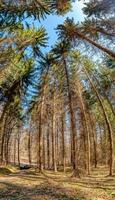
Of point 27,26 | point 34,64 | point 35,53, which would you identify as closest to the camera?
point 27,26

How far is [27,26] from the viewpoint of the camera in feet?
82.2

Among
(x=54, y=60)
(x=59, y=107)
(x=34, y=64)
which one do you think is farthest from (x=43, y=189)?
(x=59, y=107)

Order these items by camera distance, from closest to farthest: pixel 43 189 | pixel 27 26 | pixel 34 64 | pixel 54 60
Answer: pixel 43 189
pixel 27 26
pixel 54 60
pixel 34 64

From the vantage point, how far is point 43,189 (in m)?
17.5

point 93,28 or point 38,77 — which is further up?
point 93,28

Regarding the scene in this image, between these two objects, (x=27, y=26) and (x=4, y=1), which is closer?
(x=4, y=1)

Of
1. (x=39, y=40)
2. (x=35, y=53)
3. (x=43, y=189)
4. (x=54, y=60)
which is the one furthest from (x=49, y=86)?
(x=43, y=189)

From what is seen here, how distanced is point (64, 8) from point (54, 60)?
33.8ft

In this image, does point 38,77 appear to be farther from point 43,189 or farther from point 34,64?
point 43,189

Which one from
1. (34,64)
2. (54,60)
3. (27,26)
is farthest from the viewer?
(34,64)

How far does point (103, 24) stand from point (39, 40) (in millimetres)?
6874

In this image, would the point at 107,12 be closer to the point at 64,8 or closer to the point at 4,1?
the point at 64,8

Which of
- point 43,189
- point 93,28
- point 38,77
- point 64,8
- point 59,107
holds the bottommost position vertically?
point 43,189

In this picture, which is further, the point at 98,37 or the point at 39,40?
the point at 39,40
